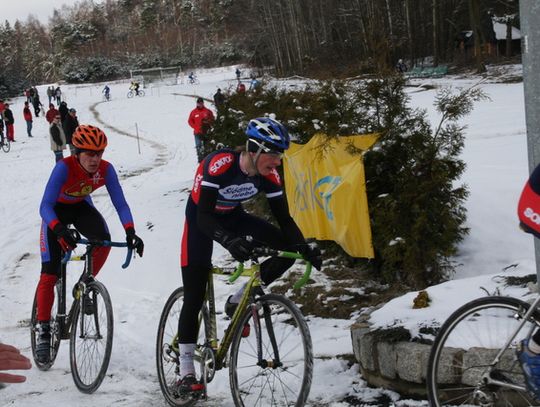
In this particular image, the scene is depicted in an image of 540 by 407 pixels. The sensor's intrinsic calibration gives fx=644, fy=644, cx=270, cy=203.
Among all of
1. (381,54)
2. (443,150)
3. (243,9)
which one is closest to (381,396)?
(443,150)

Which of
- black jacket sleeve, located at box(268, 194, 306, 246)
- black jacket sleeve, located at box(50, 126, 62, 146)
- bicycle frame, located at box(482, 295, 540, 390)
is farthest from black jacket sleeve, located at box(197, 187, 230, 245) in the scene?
black jacket sleeve, located at box(50, 126, 62, 146)

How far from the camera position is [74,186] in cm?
579

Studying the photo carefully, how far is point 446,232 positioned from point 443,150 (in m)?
0.84

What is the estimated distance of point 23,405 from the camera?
16.8ft

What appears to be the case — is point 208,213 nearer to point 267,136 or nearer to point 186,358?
point 267,136

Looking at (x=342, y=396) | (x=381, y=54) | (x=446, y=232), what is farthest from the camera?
(x=381, y=54)

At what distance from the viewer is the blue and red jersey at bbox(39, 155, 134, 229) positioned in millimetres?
5520

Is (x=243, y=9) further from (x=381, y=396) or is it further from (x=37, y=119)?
(x=381, y=396)

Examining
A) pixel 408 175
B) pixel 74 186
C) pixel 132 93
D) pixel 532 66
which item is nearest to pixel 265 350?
pixel 532 66

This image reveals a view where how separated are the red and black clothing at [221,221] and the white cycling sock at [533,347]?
67.4 inches

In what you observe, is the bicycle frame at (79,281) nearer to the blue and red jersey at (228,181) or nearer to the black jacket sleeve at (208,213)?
the blue and red jersey at (228,181)

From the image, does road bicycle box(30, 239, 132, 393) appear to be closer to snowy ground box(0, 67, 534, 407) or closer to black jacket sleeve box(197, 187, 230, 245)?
snowy ground box(0, 67, 534, 407)

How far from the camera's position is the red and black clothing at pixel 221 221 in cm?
443

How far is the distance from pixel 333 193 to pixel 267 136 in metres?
3.49
